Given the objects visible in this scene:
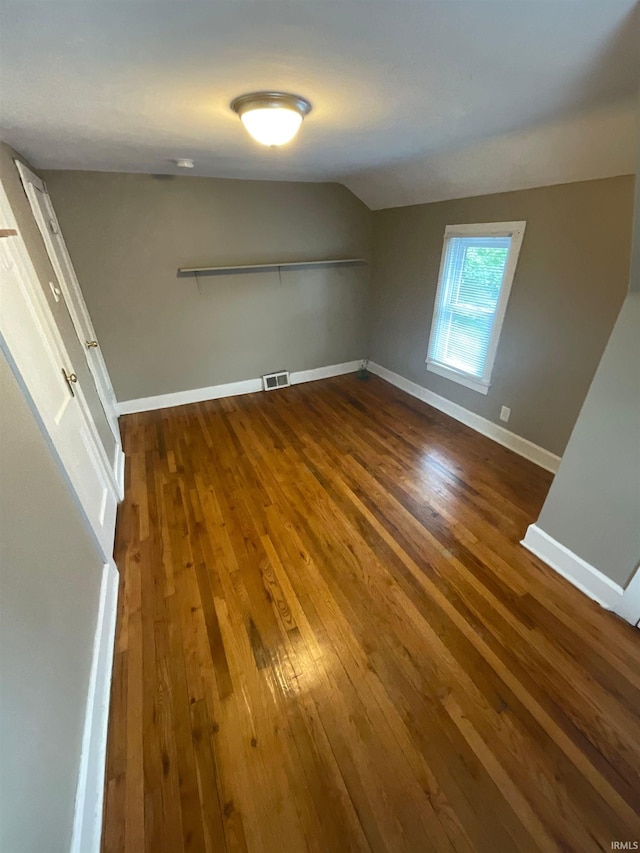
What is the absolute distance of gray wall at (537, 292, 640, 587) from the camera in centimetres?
146

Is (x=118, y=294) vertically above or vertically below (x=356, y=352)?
above

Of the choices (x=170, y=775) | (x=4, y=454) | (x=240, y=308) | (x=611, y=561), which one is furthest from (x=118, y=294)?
(x=611, y=561)

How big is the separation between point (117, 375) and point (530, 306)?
3.64 meters

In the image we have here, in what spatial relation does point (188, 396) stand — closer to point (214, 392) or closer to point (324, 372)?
point (214, 392)

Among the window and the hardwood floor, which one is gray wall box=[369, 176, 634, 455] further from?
the hardwood floor

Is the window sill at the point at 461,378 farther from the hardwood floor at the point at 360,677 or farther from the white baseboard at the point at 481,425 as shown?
the hardwood floor at the point at 360,677

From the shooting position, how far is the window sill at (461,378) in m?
3.11

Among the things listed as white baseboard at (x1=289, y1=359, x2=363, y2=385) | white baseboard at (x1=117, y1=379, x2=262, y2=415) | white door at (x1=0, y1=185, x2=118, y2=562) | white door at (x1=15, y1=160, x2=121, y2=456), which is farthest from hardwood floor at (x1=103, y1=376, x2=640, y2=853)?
white baseboard at (x1=289, y1=359, x2=363, y2=385)

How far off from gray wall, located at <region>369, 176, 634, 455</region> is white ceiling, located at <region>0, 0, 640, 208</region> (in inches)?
7.7

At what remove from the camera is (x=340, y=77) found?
1.19m

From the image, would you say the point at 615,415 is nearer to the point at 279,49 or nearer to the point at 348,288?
the point at 279,49

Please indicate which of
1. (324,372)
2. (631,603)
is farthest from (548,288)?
(324,372)

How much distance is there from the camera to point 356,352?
4.54 metres

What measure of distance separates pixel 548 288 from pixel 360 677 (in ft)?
8.72
